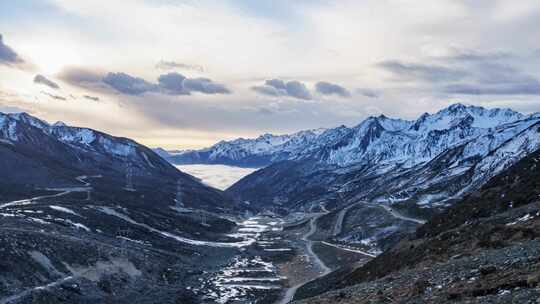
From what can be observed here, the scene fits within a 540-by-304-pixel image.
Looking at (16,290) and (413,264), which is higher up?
(413,264)

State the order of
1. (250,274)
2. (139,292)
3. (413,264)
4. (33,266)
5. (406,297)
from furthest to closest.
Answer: (250,274) < (139,292) < (33,266) < (413,264) < (406,297)

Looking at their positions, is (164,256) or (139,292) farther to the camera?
(164,256)

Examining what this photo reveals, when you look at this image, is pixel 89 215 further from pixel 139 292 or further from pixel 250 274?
pixel 139 292

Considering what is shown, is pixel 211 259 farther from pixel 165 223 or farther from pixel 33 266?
pixel 33 266

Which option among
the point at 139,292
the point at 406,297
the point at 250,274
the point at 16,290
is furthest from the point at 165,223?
the point at 406,297

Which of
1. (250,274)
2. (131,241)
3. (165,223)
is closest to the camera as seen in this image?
(250,274)

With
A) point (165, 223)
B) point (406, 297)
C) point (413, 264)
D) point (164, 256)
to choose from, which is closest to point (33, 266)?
point (164, 256)
